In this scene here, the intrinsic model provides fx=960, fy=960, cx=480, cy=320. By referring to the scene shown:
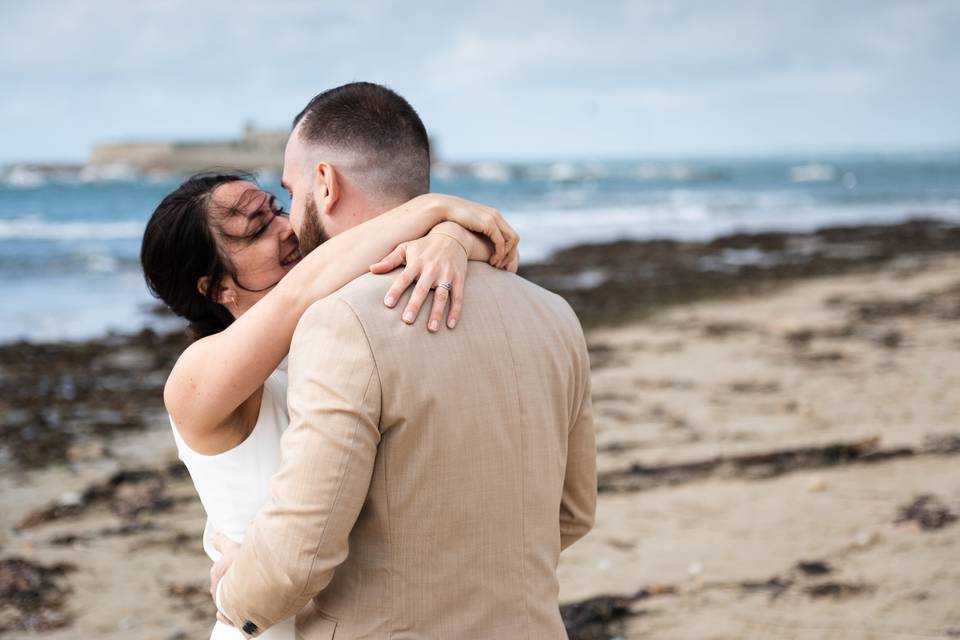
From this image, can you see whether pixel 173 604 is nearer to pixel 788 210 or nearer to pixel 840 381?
pixel 840 381

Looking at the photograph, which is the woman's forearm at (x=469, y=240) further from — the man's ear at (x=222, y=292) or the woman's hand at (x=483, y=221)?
the man's ear at (x=222, y=292)

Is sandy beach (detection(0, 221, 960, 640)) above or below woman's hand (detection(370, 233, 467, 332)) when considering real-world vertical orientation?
below

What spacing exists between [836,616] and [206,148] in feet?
343

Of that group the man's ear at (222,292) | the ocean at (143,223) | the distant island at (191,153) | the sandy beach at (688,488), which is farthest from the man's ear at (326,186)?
the distant island at (191,153)

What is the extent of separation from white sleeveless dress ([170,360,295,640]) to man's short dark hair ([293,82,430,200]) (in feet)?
1.93

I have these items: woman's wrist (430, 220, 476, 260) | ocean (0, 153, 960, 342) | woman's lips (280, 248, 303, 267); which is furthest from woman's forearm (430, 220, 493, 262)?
ocean (0, 153, 960, 342)

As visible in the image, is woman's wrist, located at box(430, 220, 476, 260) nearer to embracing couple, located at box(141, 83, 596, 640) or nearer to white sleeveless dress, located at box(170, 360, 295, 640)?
embracing couple, located at box(141, 83, 596, 640)

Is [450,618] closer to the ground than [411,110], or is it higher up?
closer to the ground

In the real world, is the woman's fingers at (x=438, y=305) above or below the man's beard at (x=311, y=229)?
below

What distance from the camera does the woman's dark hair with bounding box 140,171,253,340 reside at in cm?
224

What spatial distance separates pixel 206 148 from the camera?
336 feet

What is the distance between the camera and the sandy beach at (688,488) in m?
4.94

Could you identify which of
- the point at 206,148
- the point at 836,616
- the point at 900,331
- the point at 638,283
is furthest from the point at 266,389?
the point at 206,148

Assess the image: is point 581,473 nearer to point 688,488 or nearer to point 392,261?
point 392,261
